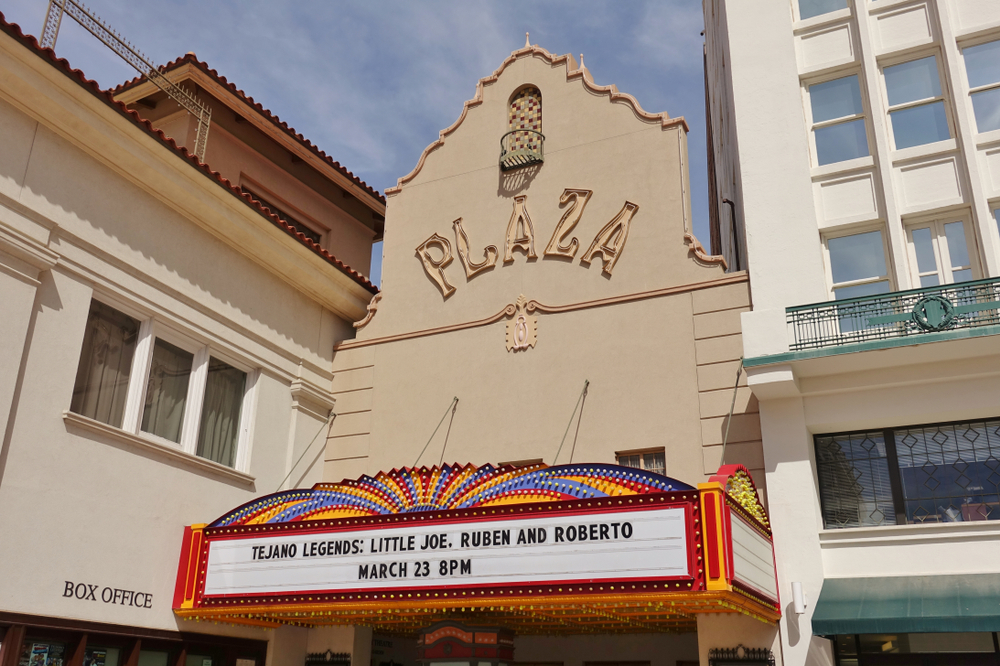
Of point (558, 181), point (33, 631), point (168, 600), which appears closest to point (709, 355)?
point (558, 181)

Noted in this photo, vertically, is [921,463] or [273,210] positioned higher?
[273,210]

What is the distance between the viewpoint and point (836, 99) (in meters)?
14.1

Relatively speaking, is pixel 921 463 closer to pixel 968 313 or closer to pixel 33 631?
pixel 968 313

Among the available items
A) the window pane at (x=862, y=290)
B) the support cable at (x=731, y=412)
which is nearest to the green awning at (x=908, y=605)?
the support cable at (x=731, y=412)

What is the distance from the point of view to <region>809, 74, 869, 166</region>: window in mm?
13719

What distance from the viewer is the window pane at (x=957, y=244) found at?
12.5 meters

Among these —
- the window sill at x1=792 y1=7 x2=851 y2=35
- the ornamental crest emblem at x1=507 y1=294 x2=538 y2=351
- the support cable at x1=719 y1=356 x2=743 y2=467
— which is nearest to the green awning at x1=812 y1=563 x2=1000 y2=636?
the support cable at x1=719 y1=356 x2=743 y2=467

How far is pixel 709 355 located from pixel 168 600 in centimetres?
867

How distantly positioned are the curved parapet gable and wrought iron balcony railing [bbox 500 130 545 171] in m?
1.35

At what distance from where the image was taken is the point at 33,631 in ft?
33.9

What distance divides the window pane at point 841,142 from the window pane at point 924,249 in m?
1.55

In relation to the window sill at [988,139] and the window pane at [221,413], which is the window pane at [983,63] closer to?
the window sill at [988,139]

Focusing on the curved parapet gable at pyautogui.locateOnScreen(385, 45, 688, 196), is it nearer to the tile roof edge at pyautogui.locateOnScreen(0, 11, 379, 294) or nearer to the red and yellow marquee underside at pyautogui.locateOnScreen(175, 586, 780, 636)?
the tile roof edge at pyautogui.locateOnScreen(0, 11, 379, 294)

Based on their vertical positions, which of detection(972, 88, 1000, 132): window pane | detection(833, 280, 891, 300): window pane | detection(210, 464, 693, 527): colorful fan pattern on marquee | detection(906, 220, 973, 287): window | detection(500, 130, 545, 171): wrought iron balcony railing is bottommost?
detection(210, 464, 693, 527): colorful fan pattern on marquee
